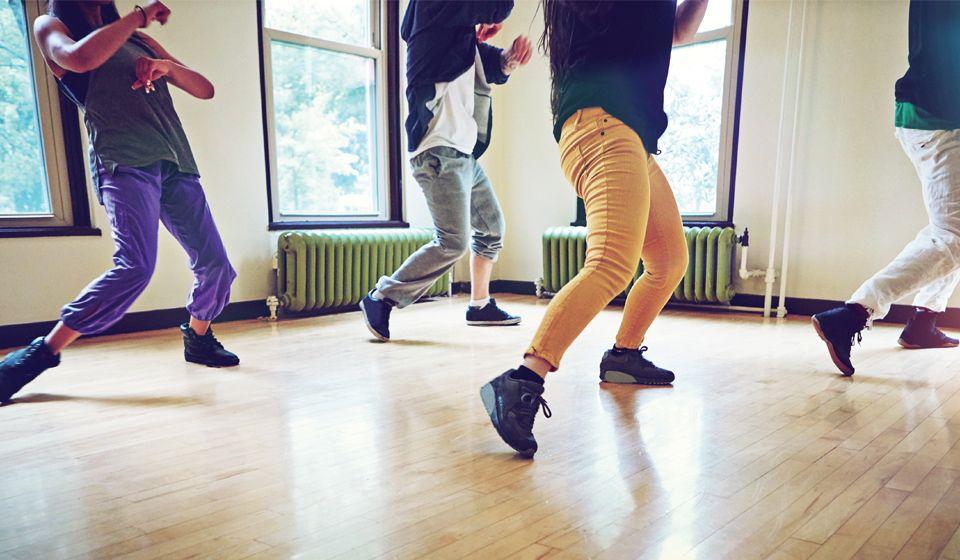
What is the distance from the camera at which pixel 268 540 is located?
3.11 ft

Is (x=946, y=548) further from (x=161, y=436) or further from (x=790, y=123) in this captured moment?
(x=790, y=123)

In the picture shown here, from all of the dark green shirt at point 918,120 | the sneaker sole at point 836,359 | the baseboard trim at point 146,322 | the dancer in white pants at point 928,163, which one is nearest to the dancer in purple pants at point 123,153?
the baseboard trim at point 146,322

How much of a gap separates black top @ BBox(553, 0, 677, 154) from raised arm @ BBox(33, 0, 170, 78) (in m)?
1.09

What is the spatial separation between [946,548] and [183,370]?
207cm

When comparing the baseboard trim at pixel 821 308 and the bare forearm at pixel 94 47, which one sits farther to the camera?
the baseboard trim at pixel 821 308

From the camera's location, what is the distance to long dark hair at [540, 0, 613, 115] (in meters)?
1.33

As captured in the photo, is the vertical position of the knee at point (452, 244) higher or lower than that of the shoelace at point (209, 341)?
higher

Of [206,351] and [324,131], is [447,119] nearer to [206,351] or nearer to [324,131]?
[206,351]

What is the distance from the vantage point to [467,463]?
1269mm

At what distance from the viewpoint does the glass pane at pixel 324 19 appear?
3494 mm

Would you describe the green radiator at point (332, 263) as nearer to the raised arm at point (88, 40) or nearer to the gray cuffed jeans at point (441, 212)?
the gray cuffed jeans at point (441, 212)

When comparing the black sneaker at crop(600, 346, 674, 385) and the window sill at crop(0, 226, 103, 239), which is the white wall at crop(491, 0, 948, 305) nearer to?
the black sneaker at crop(600, 346, 674, 385)

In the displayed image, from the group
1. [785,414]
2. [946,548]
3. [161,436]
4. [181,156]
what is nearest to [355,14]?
[181,156]

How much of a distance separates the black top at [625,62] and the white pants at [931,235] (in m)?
1.14
